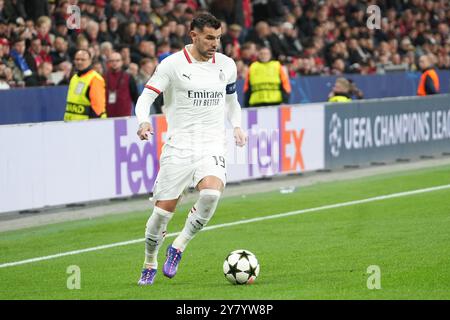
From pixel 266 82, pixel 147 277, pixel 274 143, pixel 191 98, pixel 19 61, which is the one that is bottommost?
pixel 147 277

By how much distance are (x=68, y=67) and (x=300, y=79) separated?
6.84 metres

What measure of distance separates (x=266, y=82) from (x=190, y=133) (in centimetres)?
1021

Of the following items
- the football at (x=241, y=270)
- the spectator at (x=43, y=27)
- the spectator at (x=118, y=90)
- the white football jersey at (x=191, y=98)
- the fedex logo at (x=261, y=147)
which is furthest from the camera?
the spectator at (x=43, y=27)

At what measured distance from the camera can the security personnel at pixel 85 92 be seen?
640 inches

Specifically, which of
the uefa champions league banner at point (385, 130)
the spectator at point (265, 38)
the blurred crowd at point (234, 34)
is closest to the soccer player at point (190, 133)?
the blurred crowd at point (234, 34)

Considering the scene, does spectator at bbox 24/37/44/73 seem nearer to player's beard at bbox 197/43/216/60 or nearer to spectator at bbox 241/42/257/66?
spectator at bbox 241/42/257/66

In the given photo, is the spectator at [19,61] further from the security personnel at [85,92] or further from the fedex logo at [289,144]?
the fedex logo at [289,144]

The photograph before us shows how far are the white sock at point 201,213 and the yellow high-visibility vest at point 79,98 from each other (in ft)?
21.2

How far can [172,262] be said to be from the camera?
33.4 ft

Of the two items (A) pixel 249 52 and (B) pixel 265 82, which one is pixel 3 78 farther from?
(A) pixel 249 52

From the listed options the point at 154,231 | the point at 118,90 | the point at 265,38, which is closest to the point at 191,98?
the point at 154,231

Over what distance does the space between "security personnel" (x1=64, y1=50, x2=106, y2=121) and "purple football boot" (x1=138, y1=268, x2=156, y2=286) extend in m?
6.50
